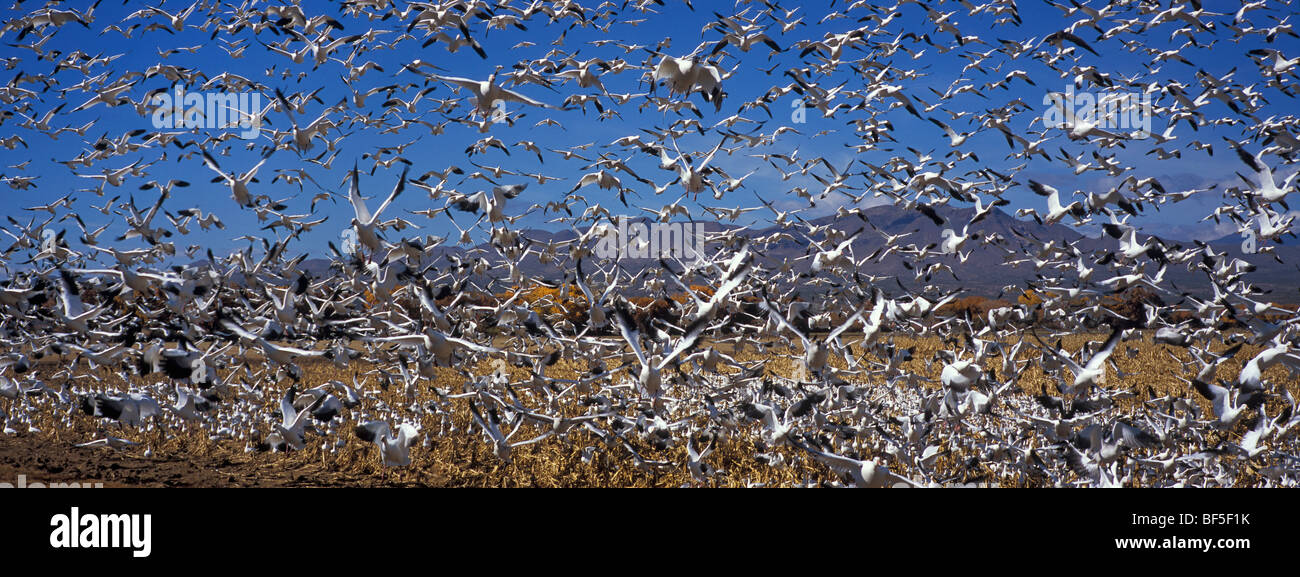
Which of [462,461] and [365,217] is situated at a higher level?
[365,217]

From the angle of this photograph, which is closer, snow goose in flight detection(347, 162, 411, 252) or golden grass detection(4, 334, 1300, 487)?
snow goose in flight detection(347, 162, 411, 252)

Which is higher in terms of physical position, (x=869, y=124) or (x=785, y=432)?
(x=869, y=124)

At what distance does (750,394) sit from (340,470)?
5842 millimetres

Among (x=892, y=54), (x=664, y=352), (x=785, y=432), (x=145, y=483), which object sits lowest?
(x=145, y=483)

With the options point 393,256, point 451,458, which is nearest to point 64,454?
point 451,458

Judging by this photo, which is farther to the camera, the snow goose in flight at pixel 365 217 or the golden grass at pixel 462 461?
the golden grass at pixel 462 461

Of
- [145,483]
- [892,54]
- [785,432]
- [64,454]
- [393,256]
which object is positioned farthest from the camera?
[892,54]

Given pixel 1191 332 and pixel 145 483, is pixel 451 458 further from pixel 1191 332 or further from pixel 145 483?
Answer: pixel 1191 332

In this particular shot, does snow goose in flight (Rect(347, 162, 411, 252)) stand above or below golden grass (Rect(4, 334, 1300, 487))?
above

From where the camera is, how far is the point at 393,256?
26.0ft

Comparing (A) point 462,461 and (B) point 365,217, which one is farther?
(A) point 462,461

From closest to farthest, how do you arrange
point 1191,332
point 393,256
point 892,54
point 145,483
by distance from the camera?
1. point 393,256
2. point 145,483
3. point 1191,332
4. point 892,54

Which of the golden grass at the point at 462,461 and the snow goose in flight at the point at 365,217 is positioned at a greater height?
the snow goose in flight at the point at 365,217

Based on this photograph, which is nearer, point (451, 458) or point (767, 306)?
point (767, 306)
